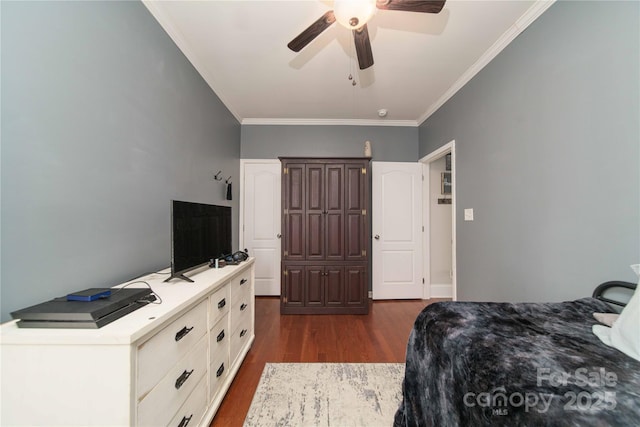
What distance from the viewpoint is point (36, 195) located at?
95cm

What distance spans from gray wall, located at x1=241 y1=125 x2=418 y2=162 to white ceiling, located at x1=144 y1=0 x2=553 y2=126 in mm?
433

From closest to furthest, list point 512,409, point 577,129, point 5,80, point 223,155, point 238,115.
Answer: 1. point 512,409
2. point 5,80
3. point 577,129
4. point 223,155
5. point 238,115

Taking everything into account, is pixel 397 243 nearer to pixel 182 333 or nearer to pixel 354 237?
pixel 354 237

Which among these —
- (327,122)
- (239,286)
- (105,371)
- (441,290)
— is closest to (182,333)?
(105,371)

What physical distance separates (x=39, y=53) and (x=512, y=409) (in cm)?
218

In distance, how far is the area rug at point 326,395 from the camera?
1.43 m

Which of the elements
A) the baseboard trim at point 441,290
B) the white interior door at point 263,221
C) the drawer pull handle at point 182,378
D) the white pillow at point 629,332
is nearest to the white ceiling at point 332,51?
the white interior door at point 263,221

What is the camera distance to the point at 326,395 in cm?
162

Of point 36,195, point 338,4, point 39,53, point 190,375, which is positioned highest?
point 338,4

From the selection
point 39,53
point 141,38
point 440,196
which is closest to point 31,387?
point 39,53

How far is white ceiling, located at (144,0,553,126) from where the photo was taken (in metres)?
1.68

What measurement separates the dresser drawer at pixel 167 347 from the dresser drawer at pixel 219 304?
0.34 ft

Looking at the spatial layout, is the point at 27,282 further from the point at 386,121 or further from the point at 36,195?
the point at 386,121

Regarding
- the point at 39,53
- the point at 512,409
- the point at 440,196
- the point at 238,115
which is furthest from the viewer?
the point at 440,196
